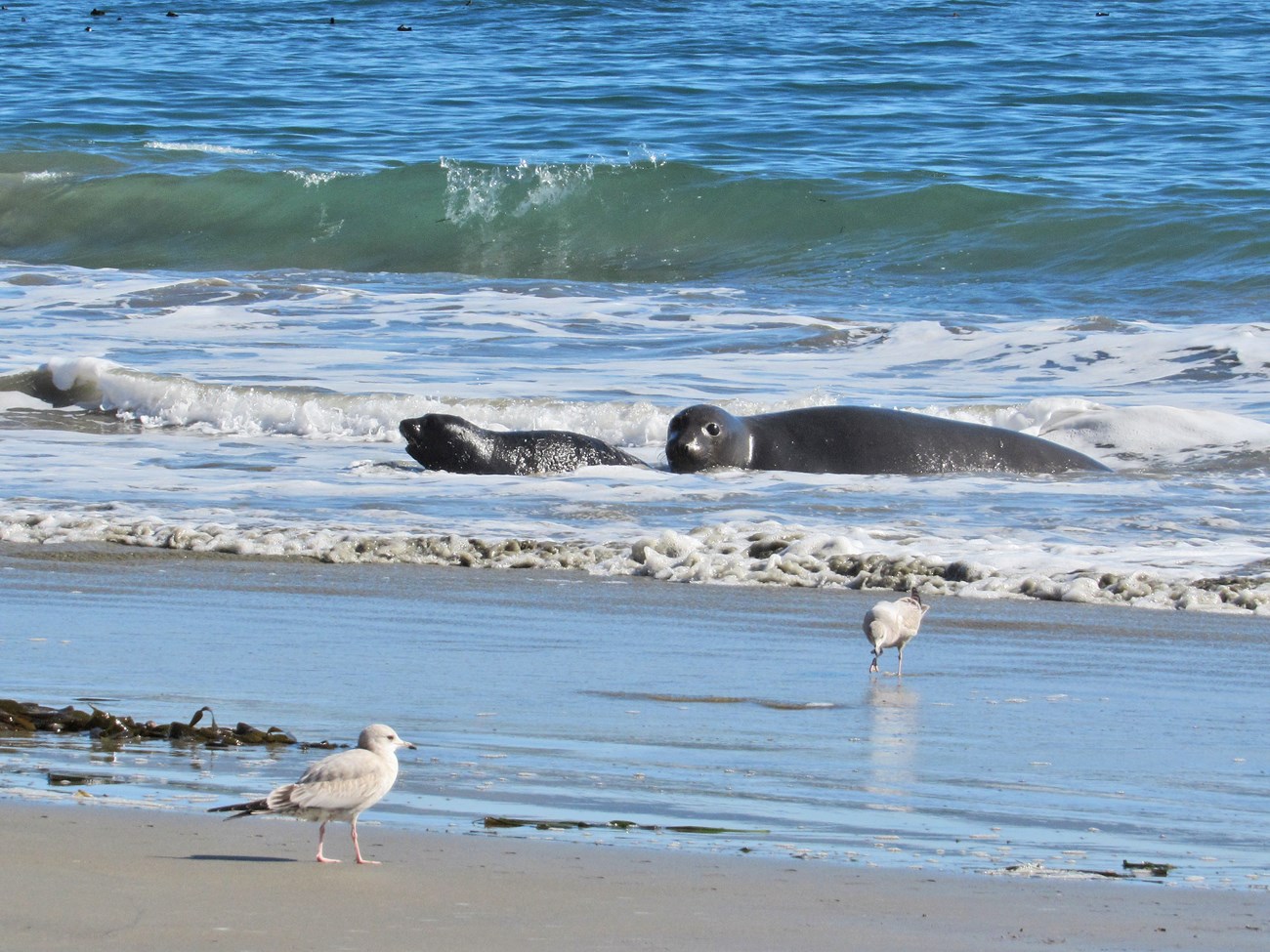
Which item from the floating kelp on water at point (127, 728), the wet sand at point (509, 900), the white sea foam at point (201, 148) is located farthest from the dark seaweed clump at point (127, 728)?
the white sea foam at point (201, 148)

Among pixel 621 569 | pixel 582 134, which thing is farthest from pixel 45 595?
pixel 582 134

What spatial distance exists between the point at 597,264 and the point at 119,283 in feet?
17.5

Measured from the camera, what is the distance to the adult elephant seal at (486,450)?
985 cm

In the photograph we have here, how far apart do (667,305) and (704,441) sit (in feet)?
23.3

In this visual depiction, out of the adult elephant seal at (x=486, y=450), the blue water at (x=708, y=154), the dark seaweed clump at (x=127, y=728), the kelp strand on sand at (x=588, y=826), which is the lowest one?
the dark seaweed clump at (x=127, y=728)

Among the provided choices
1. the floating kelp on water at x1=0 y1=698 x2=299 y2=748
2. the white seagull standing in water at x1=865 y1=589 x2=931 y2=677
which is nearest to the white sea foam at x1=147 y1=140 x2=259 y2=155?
the white seagull standing in water at x1=865 y1=589 x2=931 y2=677

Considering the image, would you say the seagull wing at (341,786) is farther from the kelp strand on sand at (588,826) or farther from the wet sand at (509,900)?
the kelp strand on sand at (588,826)

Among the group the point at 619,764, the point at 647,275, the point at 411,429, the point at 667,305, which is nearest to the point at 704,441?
the point at 411,429

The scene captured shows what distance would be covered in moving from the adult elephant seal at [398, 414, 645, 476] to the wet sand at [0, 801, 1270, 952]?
6.31 m

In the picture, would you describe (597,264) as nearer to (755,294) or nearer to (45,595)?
(755,294)

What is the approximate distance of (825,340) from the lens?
14.8 meters

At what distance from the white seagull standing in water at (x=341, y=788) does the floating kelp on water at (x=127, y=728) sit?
91 centimetres

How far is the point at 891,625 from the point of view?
5.38 m

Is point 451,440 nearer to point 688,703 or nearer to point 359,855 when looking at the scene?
point 688,703
